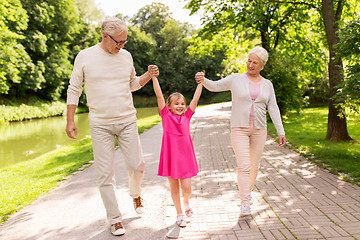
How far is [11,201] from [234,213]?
3.65 metres

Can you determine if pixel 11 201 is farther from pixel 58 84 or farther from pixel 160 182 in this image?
pixel 58 84

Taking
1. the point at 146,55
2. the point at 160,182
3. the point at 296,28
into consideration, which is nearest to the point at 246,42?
the point at 296,28

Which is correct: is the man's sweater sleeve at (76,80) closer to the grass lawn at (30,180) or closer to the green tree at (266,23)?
the grass lawn at (30,180)

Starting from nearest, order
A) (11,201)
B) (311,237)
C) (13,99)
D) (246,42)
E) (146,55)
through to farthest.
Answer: (311,237)
(11,201)
(246,42)
(13,99)
(146,55)

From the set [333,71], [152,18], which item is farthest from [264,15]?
[152,18]

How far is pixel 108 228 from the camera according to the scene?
3736 millimetres

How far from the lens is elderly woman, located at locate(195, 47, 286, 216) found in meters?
3.96

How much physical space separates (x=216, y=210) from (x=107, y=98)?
2136 millimetres

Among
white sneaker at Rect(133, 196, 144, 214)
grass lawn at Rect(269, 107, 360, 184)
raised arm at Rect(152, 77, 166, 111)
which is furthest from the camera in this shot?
grass lawn at Rect(269, 107, 360, 184)

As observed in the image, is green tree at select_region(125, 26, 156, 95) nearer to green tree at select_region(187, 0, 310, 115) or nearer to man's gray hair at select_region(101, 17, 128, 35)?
green tree at select_region(187, 0, 310, 115)

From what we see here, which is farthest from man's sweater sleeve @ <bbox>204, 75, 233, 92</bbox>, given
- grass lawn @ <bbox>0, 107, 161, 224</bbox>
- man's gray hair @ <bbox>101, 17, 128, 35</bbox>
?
grass lawn @ <bbox>0, 107, 161, 224</bbox>

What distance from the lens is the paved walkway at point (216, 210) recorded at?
3.53 metres

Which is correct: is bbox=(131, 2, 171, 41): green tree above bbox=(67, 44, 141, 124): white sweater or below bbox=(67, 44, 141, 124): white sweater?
above

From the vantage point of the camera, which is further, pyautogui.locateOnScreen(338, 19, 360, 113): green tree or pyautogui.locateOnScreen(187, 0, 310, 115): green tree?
pyautogui.locateOnScreen(187, 0, 310, 115): green tree
